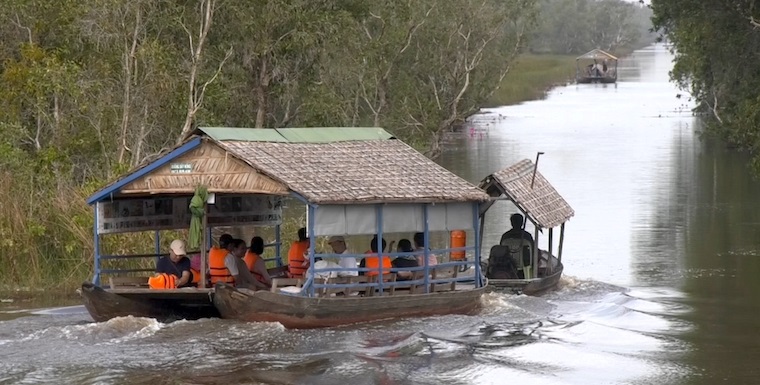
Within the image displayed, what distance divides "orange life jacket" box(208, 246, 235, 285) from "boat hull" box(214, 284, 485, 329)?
2.24 ft

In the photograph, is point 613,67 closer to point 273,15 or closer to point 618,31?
point 618,31

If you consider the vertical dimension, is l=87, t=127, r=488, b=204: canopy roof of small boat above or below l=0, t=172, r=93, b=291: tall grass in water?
above

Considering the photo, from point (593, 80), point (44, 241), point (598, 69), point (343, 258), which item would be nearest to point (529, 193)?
point (343, 258)

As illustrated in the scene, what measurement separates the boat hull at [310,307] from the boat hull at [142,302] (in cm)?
40

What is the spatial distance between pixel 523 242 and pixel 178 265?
5.71 meters

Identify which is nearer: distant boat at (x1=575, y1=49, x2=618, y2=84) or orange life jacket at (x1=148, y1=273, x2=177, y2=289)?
orange life jacket at (x1=148, y1=273, x2=177, y2=289)

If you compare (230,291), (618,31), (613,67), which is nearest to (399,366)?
(230,291)

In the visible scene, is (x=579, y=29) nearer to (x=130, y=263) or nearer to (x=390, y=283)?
(x=130, y=263)

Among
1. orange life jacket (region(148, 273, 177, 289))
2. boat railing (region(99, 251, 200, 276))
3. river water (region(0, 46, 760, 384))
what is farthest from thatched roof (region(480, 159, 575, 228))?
orange life jacket (region(148, 273, 177, 289))

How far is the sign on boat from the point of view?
51.9ft

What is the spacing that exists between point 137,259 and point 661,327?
296 inches

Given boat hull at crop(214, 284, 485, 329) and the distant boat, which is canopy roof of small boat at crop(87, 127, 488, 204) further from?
the distant boat

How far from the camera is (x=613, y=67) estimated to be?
91.8 metres

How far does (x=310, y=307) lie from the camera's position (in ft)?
52.2
